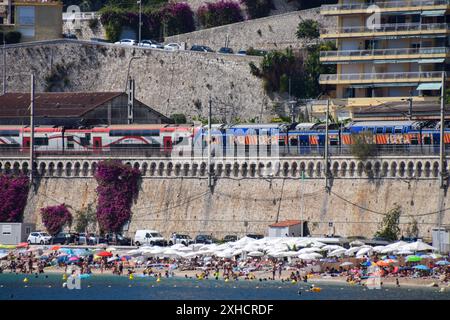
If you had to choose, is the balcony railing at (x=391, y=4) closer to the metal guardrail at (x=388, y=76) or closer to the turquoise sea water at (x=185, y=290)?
the metal guardrail at (x=388, y=76)

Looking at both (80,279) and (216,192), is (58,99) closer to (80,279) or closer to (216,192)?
(216,192)

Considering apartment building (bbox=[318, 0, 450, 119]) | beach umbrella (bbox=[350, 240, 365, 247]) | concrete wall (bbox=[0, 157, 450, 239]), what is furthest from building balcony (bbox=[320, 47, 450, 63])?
beach umbrella (bbox=[350, 240, 365, 247])

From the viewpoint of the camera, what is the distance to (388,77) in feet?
398

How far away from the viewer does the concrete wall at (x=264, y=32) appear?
13638 centimetres

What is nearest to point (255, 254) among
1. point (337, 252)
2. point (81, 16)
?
point (337, 252)

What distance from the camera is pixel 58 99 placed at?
418 feet

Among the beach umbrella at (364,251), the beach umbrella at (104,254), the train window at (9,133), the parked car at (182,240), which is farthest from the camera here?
the train window at (9,133)

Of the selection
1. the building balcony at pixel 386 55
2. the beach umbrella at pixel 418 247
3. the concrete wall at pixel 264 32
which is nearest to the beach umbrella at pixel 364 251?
the beach umbrella at pixel 418 247

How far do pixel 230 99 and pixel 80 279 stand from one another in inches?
1268

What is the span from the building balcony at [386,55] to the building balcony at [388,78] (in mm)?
1128

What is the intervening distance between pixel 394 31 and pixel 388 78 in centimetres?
320

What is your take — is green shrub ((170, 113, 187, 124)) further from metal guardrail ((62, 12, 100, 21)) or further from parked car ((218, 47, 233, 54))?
metal guardrail ((62, 12, 100, 21))

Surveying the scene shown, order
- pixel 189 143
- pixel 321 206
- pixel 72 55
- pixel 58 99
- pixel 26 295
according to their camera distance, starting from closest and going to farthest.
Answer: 1. pixel 26 295
2. pixel 321 206
3. pixel 189 143
4. pixel 58 99
5. pixel 72 55

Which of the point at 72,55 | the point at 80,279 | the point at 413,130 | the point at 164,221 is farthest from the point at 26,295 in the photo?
the point at 72,55
